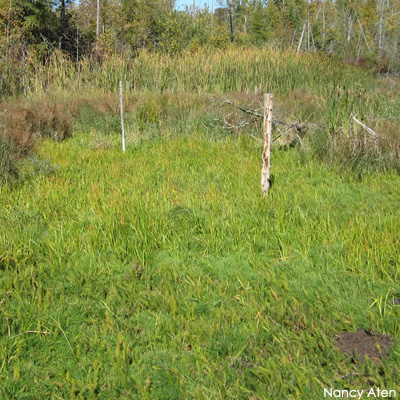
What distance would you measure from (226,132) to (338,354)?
651 centimetres

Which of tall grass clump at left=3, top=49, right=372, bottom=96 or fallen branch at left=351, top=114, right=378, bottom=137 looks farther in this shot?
tall grass clump at left=3, top=49, right=372, bottom=96

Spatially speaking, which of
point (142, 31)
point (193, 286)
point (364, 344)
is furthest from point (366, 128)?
point (142, 31)

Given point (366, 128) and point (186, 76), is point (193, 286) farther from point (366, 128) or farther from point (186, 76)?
point (186, 76)

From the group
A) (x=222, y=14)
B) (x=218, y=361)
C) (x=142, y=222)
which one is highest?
(x=222, y=14)

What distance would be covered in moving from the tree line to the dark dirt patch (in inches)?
510

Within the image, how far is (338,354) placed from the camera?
2428 mm

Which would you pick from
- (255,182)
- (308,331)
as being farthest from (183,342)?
(255,182)

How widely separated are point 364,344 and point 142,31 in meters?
32.3

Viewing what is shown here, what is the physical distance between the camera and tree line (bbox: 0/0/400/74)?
71.5 ft

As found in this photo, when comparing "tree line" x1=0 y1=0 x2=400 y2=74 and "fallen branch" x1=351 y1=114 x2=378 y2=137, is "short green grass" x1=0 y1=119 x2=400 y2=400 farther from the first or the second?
"tree line" x1=0 y1=0 x2=400 y2=74

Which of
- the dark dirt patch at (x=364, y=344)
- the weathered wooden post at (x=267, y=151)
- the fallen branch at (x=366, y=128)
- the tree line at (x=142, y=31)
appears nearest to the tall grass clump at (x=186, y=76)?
the tree line at (x=142, y=31)

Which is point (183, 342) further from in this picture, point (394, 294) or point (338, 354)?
point (394, 294)

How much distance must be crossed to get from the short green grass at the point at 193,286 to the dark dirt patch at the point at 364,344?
0.18ft

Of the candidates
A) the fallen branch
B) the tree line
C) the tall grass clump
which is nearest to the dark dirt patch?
the fallen branch
